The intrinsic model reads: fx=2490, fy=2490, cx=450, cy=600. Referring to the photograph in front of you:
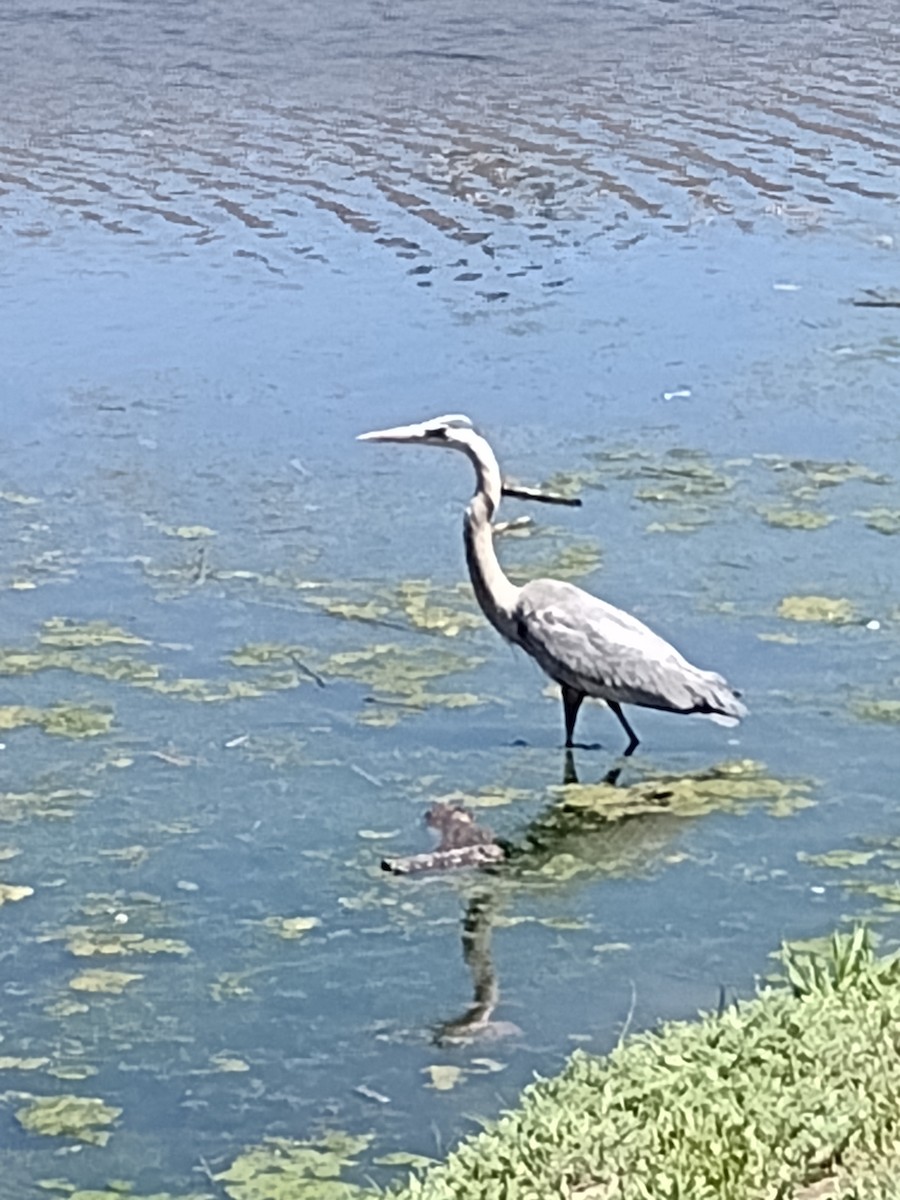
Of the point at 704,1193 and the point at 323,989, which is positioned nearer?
the point at 704,1193

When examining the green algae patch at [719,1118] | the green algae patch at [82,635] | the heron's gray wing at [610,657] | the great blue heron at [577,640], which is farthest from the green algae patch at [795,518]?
the green algae patch at [719,1118]

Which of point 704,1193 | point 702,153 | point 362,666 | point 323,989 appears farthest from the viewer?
point 702,153

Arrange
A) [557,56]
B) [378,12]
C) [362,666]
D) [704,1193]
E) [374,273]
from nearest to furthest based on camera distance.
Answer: [704,1193] → [362,666] → [374,273] → [557,56] → [378,12]

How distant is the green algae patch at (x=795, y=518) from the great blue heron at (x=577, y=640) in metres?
1.46

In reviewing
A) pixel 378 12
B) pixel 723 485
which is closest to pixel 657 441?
pixel 723 485

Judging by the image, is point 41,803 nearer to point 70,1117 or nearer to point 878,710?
point 70,1117

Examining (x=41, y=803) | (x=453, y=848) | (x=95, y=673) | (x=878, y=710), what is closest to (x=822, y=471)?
(x=878, y=710)

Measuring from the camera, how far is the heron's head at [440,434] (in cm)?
778

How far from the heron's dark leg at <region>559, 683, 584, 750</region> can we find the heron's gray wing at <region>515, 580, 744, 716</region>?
7cm

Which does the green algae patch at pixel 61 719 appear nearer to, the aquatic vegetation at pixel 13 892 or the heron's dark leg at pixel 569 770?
the aquatic vegetation at pixel 13 892

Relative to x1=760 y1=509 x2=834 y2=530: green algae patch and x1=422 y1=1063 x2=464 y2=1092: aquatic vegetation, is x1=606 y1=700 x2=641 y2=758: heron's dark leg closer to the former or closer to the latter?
x1=760 y1=509 x2=834 y2=530: green algae patch

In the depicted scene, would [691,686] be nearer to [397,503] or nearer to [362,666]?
[362,666]

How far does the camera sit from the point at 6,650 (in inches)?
317

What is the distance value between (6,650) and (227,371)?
3692mm
